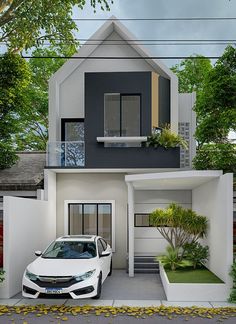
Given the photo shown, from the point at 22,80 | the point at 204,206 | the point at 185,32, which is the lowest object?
the point at 204,206

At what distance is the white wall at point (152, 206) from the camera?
1484cm

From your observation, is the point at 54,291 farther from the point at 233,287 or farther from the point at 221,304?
the point at 233,287

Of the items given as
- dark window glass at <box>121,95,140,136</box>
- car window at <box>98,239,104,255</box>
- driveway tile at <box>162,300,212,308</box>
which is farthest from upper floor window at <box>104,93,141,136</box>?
driveway tile at <box>162,300,212,308</box>

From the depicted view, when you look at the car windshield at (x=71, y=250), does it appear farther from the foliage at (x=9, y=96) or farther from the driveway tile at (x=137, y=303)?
the foliage at (x=9, y=96)

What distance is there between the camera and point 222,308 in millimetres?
8500

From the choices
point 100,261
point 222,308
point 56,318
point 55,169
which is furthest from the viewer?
point 55,169

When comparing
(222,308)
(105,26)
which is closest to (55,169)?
(105,26)

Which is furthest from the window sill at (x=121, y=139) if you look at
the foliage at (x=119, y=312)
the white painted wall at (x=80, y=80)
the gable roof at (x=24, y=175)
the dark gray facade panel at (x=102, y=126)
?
the foliage at (x=119, y=312)

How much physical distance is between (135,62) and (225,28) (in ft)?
12.9

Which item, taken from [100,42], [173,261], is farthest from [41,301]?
[100,42]

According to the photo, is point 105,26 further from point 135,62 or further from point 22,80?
point 22,80

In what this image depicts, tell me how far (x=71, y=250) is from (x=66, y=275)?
171 centimetres

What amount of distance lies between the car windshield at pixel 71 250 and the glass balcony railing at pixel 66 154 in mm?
3906

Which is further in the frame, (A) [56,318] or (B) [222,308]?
(B) [222,308]
